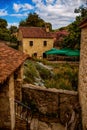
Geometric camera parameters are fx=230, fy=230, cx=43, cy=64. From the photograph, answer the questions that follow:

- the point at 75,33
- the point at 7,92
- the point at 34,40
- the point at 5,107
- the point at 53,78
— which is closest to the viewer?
the point at 7,92

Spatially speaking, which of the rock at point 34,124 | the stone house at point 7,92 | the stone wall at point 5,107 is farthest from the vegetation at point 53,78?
the stone wall at point 5,107

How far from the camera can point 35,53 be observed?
40.7 meters

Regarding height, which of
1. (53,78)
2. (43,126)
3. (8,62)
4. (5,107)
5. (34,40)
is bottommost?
(43,126)

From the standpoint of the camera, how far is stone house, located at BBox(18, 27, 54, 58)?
129ft

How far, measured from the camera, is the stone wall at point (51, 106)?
39.0ft

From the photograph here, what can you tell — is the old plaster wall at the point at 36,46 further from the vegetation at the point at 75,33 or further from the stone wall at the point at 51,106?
the stone wall at the point at 51,106

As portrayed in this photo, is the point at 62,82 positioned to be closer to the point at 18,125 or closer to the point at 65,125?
the point at 65,125

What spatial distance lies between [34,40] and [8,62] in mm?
30692

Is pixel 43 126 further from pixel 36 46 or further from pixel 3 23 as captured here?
pixel 3 23

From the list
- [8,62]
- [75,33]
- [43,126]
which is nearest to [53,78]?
[43,126]

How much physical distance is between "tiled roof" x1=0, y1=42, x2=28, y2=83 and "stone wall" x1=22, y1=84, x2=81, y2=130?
2897mm

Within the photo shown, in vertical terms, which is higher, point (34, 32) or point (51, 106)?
point (34, 32)

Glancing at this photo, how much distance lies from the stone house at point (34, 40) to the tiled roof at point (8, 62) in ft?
92.7

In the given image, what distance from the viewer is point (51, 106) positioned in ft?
41.5
